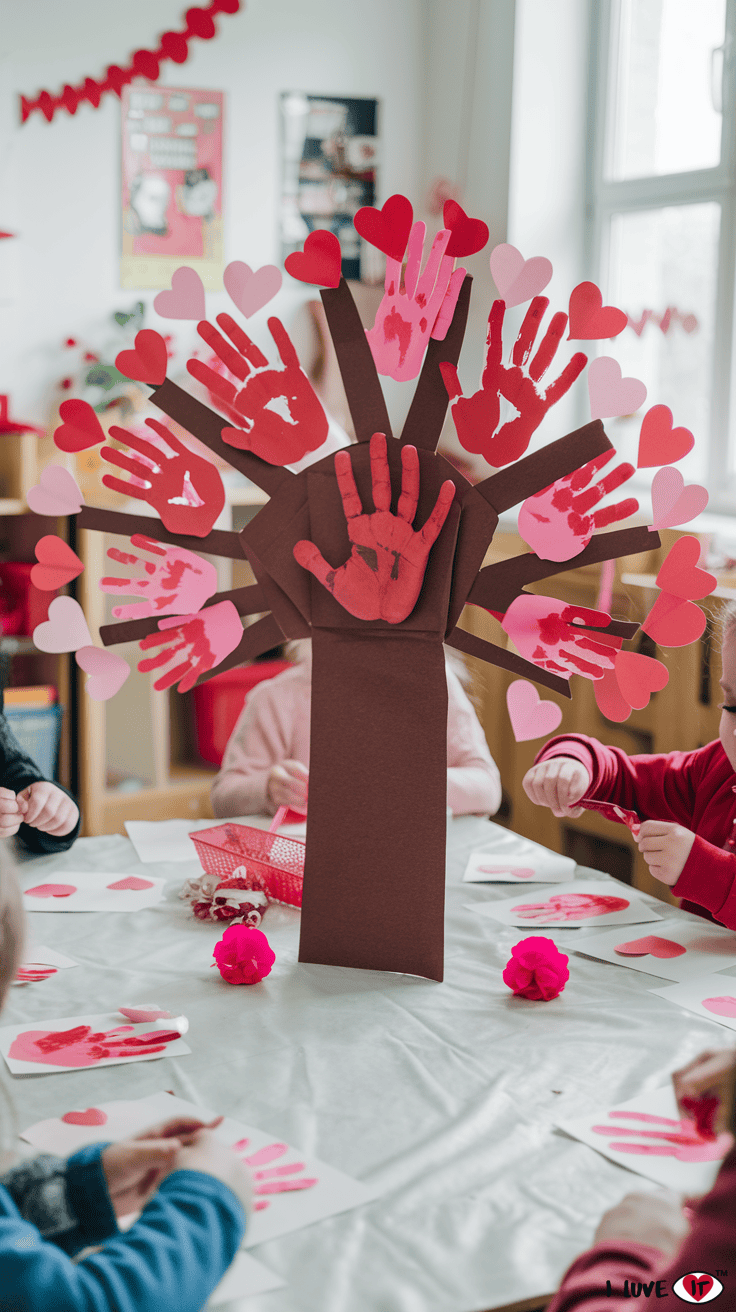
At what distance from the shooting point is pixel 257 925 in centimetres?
117

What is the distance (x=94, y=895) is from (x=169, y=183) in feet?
6.89

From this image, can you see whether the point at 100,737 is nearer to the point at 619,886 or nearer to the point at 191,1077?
the point at 619,886

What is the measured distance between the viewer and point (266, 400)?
1.05 meters

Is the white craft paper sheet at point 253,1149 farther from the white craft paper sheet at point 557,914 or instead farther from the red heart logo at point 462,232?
the red heart logo at point 462,232

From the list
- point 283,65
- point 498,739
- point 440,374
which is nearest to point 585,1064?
point 440,374

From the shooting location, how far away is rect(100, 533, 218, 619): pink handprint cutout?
1.09 metres

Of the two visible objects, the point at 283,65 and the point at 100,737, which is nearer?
the point at 100,737

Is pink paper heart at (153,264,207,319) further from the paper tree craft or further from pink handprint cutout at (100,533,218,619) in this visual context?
pink handprint cutout at (100,533,218,619)

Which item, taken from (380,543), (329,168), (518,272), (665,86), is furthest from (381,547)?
(329,168)

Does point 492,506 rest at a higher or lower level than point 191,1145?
higher

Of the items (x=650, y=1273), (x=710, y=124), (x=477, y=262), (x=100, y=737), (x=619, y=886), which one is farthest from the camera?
(x=477, y=262)

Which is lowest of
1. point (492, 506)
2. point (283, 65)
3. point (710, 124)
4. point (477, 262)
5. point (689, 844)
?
point (689, 844)

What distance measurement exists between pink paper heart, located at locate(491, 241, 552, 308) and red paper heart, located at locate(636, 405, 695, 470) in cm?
15

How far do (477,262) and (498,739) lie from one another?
117cm
